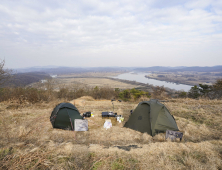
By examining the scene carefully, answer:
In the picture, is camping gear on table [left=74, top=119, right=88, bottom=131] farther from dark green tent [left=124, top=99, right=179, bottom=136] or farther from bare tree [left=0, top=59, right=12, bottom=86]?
bare tree [left=0, top=59, right=12, bottom=86]

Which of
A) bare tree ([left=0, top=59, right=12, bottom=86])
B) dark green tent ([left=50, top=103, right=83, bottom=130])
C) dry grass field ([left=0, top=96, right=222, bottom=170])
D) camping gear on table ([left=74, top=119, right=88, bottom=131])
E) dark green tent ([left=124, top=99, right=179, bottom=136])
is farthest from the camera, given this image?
bare tree ([left=0, top=59, right=12, bottom=86])

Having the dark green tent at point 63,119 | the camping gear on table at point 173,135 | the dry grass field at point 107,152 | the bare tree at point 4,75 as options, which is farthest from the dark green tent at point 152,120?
the bare tree at point 4,75

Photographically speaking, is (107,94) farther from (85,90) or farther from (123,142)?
(123,142)

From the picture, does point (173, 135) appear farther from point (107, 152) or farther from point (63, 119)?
point (63, 119)

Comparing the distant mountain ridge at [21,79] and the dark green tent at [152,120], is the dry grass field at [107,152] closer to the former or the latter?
the dark green tent at [152,120]

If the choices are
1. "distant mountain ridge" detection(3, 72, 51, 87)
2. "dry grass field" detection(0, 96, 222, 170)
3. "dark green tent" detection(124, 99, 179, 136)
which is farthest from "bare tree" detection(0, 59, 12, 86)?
"dark green tent" detection(124, 99, 179, 136)

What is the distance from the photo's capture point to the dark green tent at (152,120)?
570 cm

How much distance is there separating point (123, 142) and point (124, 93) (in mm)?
17362

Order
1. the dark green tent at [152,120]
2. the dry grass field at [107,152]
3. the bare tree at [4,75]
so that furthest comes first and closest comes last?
the bare tree at [4,75] < the dark green tent at [152,120] < the dry grass field at [107,152]

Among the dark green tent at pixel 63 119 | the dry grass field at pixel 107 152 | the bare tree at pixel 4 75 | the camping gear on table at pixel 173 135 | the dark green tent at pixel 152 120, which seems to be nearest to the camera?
the dry grass field at pixel 107 152

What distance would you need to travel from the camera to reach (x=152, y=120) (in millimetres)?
5797

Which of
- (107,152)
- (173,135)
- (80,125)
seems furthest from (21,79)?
(173,135)

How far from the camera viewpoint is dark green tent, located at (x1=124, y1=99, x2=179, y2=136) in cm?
570

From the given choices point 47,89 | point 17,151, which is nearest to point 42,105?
point 47,89
